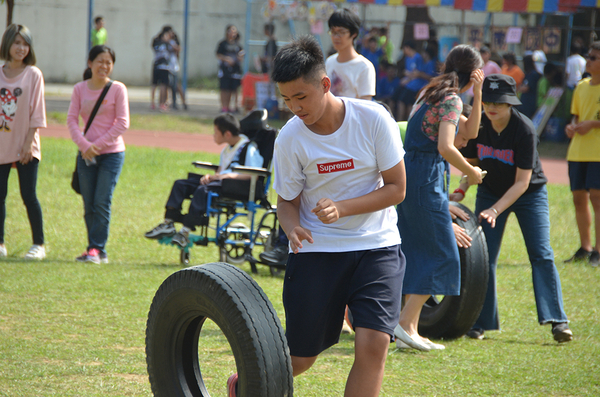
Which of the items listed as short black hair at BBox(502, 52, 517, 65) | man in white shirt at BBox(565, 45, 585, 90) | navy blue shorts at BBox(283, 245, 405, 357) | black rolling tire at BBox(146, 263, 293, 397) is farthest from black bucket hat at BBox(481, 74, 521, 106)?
man in white shirt at BBox(565, 45, 585, 90)

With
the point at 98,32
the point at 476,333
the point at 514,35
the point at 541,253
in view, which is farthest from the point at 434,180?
the point at 98,32

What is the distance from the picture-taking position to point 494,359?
4.72 metres

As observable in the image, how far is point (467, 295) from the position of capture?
16.2 feet

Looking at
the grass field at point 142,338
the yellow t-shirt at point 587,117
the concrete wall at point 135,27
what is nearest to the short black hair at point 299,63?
the grass field at point 142,338

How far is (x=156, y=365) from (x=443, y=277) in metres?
2.01

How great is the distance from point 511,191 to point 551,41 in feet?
44.2

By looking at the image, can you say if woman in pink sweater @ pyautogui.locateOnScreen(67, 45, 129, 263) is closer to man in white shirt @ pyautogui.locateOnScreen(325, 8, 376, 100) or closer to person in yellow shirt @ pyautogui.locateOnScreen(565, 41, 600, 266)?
man in white shirt @ pyautogui.locateOnScreen(325, 8, 376, 100)

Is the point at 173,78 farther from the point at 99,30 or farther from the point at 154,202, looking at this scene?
the point at 154,202

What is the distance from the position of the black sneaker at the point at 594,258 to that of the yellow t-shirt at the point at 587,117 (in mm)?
1021

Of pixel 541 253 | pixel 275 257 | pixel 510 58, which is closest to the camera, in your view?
pixel 541 253

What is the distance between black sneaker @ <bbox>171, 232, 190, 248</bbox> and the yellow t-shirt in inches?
168

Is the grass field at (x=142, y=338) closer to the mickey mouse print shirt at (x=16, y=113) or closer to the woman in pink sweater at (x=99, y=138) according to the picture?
the woman in pink sweater at (x=99, y=138)

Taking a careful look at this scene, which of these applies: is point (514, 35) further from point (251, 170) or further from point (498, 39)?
point (251, 170)

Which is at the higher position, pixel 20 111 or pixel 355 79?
pixel 355 79
